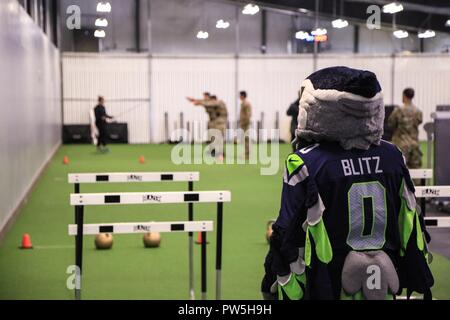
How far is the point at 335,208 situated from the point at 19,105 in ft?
26.0

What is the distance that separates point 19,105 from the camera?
9992 mm

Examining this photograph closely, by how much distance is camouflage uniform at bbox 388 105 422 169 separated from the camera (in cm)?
992

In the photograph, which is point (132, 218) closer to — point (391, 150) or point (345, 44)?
point (391, 150)

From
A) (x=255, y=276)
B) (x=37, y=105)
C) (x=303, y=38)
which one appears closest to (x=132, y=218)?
(x=255, y=276)

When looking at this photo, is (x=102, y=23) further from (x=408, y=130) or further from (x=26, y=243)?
(x=26, y=243)

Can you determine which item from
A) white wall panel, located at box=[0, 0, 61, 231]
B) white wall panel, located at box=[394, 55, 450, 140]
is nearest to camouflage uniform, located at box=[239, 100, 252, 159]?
white wall panel, located at box=[0, 0, 61, 231]

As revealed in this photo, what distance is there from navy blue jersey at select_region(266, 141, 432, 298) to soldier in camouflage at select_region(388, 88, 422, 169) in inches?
283

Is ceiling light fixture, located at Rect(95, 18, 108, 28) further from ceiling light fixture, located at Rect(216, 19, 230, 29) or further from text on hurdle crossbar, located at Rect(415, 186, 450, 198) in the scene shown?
text on hurdle crossbar, located at Rect(415, 186, 450, 198)

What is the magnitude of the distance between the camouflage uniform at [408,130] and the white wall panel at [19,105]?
→ 4.93m

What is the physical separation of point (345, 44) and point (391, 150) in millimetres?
22723

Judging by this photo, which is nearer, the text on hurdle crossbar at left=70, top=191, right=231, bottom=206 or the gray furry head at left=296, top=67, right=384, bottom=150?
the gray furry head at left=296, top=67, right=384, bottom=150

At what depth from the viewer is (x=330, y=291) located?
2.74m

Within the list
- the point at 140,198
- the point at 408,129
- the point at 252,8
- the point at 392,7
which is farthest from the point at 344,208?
the point at 392,7

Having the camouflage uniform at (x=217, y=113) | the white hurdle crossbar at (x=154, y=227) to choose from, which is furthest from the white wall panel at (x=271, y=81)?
the white hurdle crossbar at (x=154, y=227)
